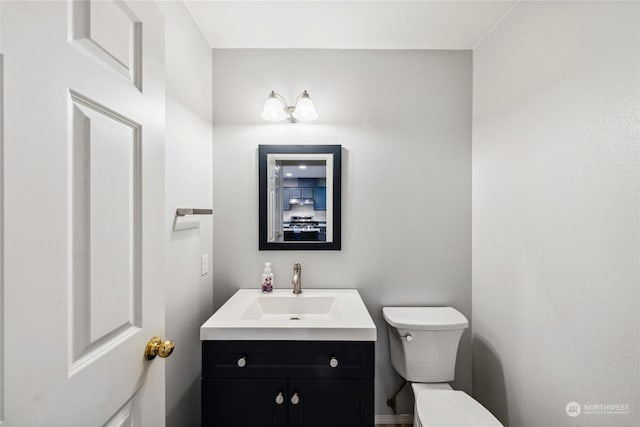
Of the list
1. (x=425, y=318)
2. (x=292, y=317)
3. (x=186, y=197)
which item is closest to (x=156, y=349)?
(x=186, y=197)

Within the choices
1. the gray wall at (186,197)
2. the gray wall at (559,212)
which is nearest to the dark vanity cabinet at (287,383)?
the gray wall at (186,197)

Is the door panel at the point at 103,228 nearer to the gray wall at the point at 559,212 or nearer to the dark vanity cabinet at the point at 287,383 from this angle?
the dark vanity cabinet at the point at 287,383

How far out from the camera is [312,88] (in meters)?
1.70

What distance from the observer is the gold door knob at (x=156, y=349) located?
0.74 metres

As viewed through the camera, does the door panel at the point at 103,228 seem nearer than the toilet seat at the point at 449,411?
Yes

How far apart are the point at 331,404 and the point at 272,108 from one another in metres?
1.51

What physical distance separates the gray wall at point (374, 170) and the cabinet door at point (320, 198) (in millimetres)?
136

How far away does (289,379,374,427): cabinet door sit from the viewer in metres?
1.18

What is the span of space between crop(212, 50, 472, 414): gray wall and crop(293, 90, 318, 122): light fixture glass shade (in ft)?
0.38

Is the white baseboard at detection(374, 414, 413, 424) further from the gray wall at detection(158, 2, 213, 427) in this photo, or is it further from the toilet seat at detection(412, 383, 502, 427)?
the gray wall at detection(158, 2, 213, 427)

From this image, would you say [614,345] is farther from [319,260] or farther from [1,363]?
[1,363]

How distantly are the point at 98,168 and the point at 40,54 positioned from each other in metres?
0.21

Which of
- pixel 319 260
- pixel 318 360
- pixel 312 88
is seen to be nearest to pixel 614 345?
pixel 318 360

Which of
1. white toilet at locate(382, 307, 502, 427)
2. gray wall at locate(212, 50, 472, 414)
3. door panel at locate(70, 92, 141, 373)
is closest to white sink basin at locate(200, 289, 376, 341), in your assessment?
gray wall at locate(212, 50, 472, 414)
